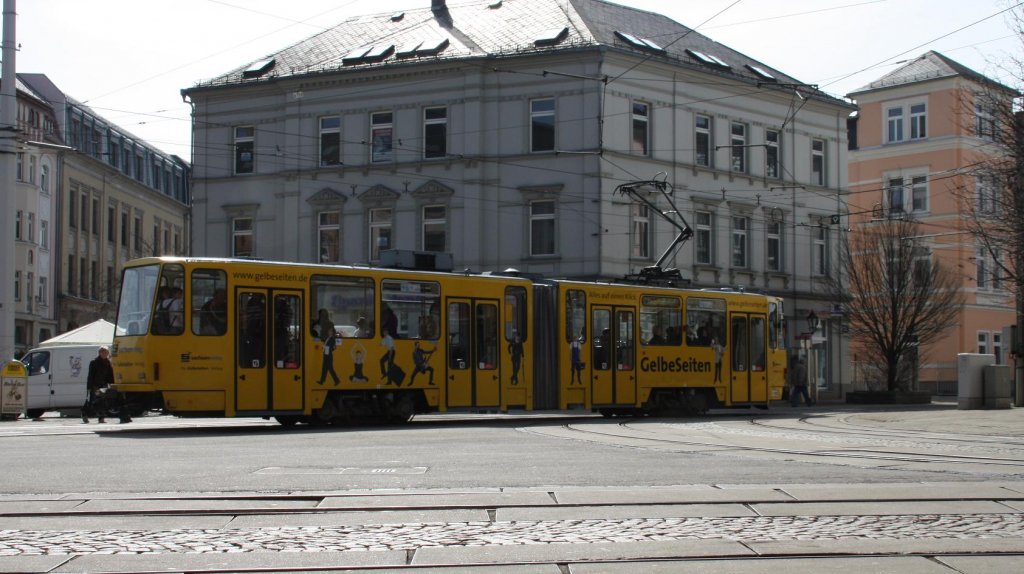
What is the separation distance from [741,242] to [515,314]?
25.4 metres

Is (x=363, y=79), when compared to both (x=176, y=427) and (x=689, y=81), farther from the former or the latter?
(x=176, y=427)

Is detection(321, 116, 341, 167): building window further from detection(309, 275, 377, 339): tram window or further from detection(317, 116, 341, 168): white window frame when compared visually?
detection(309, 275, 377, 339): tram window

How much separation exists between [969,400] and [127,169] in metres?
51.8

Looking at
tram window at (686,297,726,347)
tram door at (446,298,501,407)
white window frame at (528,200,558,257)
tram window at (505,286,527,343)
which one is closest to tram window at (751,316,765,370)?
tram window at (686,297,726,347)

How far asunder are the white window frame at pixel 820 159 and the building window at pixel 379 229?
17634mm

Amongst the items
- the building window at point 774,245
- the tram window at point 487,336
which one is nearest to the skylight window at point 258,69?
the building window at point 774,245

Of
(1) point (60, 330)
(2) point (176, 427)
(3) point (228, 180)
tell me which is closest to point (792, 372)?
(3) point (228, 180)

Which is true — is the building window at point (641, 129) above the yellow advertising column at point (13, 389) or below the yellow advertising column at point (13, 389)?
above

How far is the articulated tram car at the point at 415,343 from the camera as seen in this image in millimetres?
22203

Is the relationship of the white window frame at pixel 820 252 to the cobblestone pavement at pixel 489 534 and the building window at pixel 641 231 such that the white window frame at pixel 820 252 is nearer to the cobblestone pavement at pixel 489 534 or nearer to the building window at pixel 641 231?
the building window at pixel 641 231

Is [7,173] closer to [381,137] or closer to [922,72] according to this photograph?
[381,137]

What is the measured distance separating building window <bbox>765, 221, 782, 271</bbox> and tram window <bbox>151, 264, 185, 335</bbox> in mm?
33145

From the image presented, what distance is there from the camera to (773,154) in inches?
2030

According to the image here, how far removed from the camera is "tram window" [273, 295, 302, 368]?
23016mm
